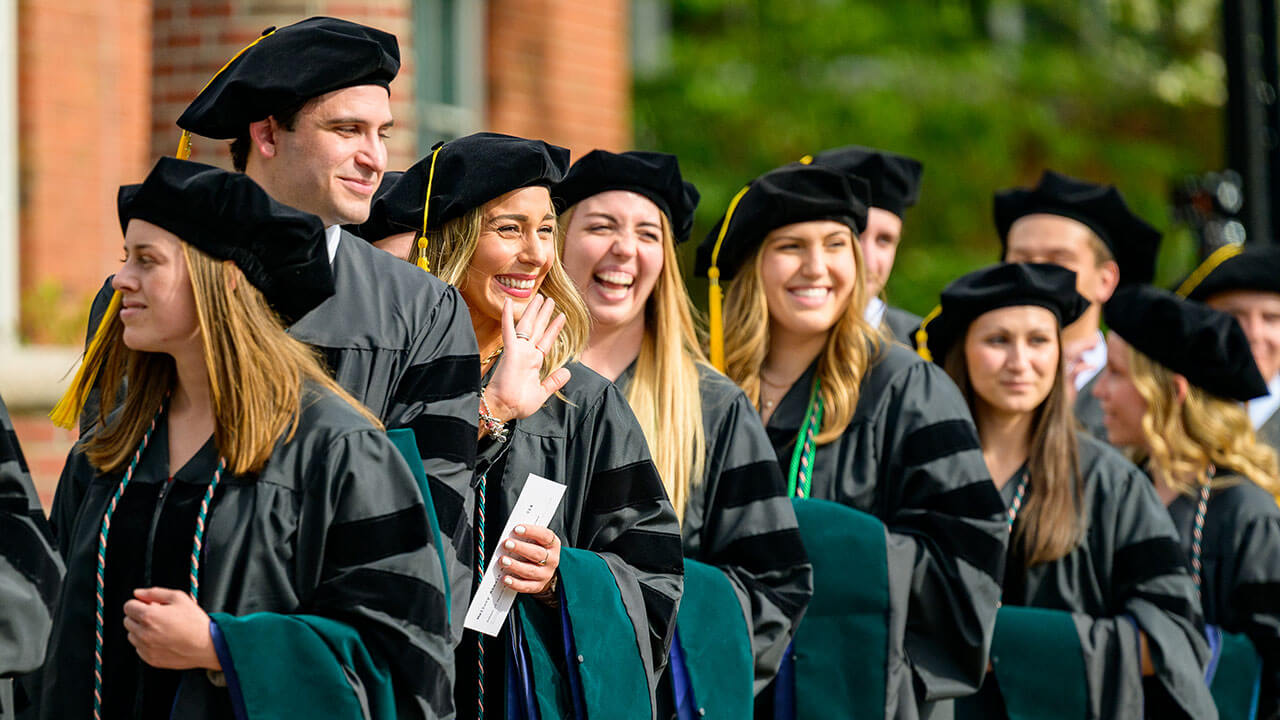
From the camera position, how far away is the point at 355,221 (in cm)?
354

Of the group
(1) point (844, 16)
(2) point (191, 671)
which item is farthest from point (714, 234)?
(1) point (844, 16)

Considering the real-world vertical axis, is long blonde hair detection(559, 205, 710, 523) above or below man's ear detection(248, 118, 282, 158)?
below

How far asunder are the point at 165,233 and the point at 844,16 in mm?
12206

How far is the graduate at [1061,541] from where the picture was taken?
4824 millimetres

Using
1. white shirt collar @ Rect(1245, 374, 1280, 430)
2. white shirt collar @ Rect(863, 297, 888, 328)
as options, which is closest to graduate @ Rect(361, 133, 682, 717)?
white shirt collar @ Rect(863, 297, 888, 328)

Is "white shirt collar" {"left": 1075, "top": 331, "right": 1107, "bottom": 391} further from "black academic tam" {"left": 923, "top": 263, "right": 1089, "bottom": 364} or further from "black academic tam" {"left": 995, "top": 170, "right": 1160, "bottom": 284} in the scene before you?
"black academic tam" {"left": 923, "top": 263, "right": 1089, "bottom": 364}

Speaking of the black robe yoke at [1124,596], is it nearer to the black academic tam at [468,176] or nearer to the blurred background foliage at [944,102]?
the black academic tam at [468,176]

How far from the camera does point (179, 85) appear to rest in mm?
6926

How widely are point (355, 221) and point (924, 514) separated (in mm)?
1905

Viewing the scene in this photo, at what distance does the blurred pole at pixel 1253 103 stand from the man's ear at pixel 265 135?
20.0 feet

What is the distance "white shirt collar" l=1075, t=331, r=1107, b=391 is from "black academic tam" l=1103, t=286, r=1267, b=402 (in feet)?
2.39

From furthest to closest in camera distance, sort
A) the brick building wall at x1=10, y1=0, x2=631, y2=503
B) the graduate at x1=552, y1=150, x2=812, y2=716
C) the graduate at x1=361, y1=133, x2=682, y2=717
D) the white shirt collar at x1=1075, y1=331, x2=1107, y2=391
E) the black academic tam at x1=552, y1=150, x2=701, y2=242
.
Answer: the brick building wall at x1=10, y1=0, x2=631, y2=503 < the white shirt collar at x1=1075, y1=331, x2=1107, y2=391 < the black academic tam at x1=552, y1=150, x2=701, y2=242 < the graduate at x1=552, y1=150, x2=812, y2=716 < the graduate at x1=361, y1=133, x2=682, y2=717

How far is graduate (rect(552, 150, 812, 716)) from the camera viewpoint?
13.5ft

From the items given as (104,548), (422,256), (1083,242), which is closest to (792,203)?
(422,256)
